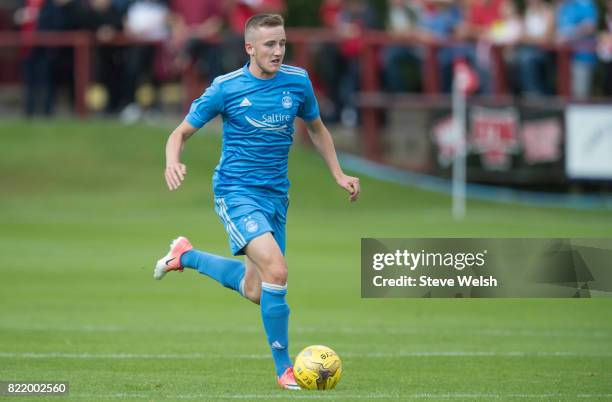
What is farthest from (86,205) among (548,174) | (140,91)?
(548,174)

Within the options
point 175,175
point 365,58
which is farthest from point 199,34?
point 175,175

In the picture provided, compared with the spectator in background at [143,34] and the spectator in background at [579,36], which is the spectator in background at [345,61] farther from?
the spectator in background at [579,36]

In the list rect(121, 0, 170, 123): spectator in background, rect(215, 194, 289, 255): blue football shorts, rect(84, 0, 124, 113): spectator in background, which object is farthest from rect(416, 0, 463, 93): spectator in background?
rect(215, 194, 289, 255): blue football shorts

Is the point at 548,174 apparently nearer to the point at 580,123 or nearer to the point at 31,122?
the point at 580,123

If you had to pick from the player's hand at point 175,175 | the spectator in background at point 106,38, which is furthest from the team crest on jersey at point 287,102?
the spectator in background at point 106,38

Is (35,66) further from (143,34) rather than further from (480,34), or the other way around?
(480,34)

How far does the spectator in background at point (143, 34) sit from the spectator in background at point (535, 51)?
6838 millimetres

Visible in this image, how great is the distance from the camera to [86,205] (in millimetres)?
26141

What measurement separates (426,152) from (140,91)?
575 cm

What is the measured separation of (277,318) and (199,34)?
18.5m

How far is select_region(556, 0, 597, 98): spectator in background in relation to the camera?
90.0ft

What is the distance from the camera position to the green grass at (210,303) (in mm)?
10266

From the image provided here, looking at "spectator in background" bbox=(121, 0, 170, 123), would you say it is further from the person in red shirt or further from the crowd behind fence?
the person in red shirt

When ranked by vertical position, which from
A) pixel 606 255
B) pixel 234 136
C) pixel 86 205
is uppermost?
pixel 234 136
